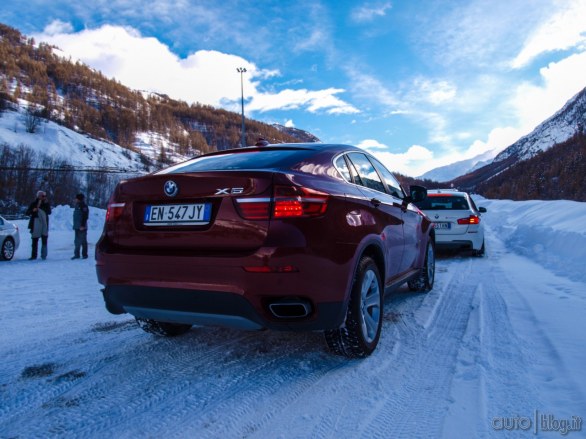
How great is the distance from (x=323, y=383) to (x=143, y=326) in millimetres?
1630

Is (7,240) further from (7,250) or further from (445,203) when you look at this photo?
(445,203)

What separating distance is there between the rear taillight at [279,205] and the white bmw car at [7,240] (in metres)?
9.67

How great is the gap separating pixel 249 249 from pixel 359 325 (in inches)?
37.6

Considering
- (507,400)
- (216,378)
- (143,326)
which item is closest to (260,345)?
(216,378)

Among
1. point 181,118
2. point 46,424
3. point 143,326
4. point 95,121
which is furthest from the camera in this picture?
point 181,118

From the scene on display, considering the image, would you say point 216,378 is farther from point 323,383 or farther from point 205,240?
point 205,240

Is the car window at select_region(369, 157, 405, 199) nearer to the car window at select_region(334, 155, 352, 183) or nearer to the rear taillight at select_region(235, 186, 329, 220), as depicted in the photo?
the car window at select_region(334, 155, 352, 183)

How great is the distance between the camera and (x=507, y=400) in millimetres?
2145

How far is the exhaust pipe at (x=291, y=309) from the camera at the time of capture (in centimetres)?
223

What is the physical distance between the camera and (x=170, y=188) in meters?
2.46

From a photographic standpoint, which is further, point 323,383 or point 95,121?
point 95,121

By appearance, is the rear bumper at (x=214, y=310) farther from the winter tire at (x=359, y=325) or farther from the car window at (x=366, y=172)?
the car window at (x=366, y=172)

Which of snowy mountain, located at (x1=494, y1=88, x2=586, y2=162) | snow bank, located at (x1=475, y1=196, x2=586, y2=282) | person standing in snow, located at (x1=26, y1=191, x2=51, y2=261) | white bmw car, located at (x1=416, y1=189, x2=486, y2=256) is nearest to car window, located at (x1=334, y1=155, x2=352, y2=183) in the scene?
snow bank, located at (x1=475, y1=196, x2=586, y2=282)

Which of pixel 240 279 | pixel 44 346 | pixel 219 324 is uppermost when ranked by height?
pixel 240 279
